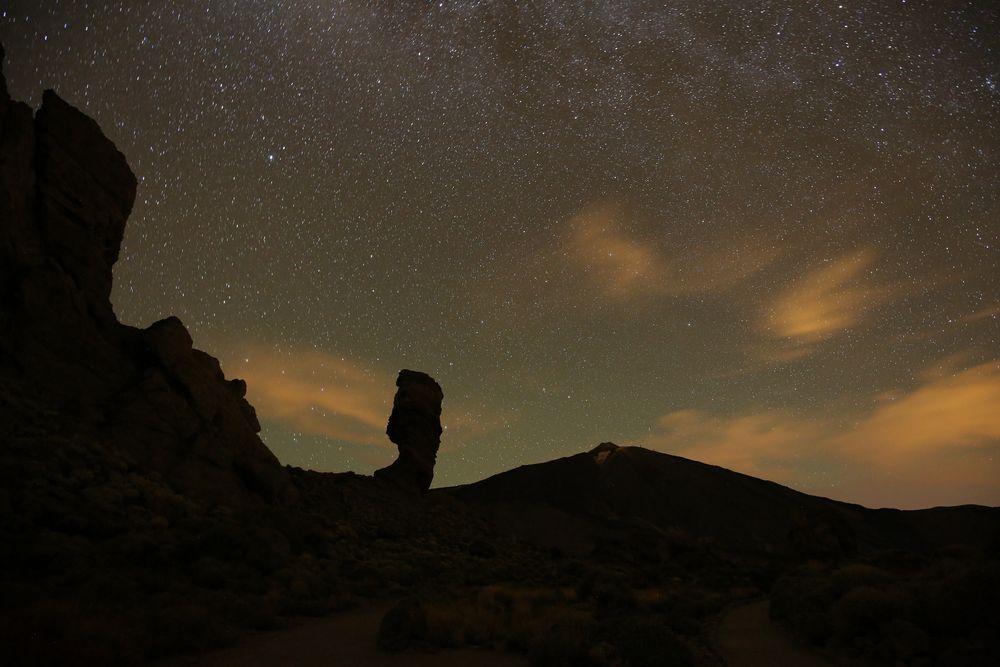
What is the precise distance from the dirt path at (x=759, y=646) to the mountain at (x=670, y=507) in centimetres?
5566

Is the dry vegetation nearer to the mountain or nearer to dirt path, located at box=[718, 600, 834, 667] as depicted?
dirt path, located at box=[718, 600, 834, 667]

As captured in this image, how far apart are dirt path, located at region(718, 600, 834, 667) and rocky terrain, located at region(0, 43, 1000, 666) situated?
0.52m

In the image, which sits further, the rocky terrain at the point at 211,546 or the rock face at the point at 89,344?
the rock face at the point at 89,344

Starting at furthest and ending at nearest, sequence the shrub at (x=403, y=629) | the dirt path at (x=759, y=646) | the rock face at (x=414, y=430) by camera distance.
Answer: the rock face at (x=414, y=430) → the dirt path at (x=759, y=646) → the shrub at (x=403, y=629)

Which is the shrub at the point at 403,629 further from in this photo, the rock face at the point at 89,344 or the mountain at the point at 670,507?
the mountain at the point at 670,507

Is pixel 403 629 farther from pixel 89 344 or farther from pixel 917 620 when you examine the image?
pixel 89 344

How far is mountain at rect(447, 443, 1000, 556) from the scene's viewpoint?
81.5m

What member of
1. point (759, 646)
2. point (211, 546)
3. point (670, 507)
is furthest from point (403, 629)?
point (670, 507)

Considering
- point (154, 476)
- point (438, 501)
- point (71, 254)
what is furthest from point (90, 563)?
point (438, 501)

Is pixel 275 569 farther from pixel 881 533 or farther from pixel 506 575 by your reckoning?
pixel 881 533

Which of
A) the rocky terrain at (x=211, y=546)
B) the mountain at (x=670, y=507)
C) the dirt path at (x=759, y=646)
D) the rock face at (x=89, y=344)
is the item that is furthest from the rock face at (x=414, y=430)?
the dirt path at (x=759, y=646)

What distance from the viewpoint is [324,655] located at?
31.9ft

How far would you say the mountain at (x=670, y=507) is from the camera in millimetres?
81500

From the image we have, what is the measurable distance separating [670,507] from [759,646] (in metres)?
93.9
